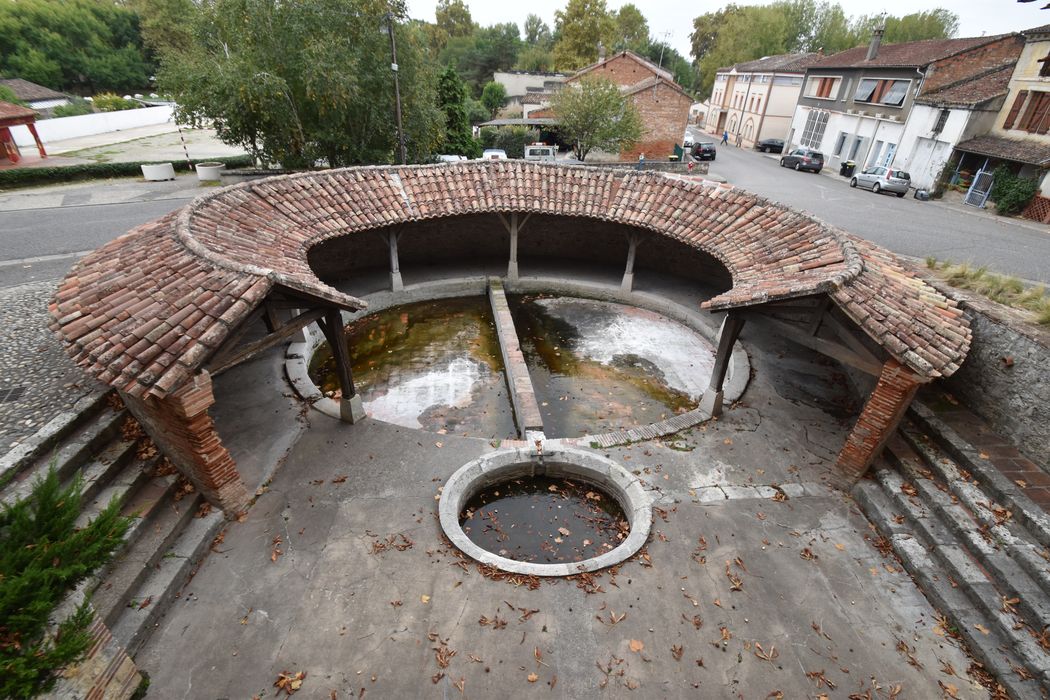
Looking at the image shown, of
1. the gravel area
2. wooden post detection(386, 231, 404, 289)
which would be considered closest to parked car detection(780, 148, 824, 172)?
wooden post detection(386, 231, 404, 289)

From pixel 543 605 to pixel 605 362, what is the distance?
6.99m

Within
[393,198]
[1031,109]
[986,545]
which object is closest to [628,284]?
[393,198]

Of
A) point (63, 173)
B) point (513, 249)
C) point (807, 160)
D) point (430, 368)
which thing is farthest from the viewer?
point (807, 160)

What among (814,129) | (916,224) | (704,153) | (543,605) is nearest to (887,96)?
(814,129)

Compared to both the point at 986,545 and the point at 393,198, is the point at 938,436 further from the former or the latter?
the point at 393,198

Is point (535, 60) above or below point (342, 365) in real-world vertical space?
above

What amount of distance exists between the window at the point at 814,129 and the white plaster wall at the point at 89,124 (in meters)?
46.9

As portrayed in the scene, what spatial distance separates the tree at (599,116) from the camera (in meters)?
28.4

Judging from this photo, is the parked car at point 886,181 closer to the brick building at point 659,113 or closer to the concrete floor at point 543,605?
the brick building at point 659,113

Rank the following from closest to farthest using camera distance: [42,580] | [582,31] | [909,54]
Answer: [42,580]
[909,54]
[582,31]

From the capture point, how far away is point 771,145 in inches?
1716

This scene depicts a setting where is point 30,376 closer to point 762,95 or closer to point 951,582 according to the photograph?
point 951,582

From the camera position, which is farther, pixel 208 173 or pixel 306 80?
pixel 208 173

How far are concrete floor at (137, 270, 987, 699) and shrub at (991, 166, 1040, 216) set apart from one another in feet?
77.5
